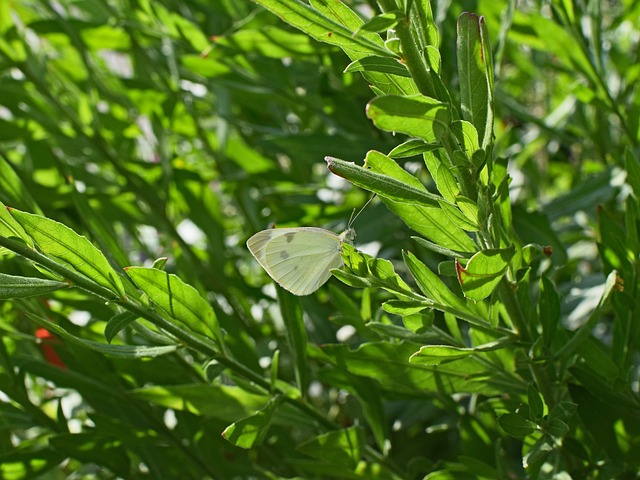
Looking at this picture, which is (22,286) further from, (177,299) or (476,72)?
(476,72)

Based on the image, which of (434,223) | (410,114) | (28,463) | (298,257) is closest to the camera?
(410,114)

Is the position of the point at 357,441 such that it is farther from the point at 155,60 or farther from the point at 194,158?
the point at 194,158

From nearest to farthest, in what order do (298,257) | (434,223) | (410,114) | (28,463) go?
(410,114) < (434,223) < (298,257) < (28,463)

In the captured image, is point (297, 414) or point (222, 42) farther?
point (222, 42)

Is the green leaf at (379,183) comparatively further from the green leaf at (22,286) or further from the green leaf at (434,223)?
the green leaf at (22,286)

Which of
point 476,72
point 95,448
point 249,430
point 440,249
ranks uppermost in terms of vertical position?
point 476,72

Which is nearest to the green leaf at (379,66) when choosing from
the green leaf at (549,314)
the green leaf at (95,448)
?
the green leaf at (549,314)

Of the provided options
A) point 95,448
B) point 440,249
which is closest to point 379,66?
point 440,249

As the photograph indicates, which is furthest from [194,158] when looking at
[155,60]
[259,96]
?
[259,96]

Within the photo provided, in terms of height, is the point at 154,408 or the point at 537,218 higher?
the point at 537,218
